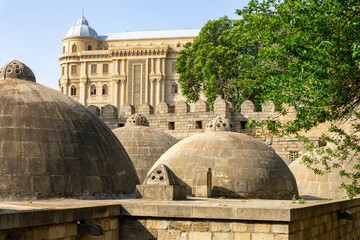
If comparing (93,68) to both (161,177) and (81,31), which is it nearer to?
(81,31)

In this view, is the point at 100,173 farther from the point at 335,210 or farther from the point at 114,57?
the point at 114,57

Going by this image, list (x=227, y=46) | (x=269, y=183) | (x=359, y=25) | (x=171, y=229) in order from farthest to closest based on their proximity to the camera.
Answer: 1. (x=227, y=46)
2. (x=269, y=183)
3. (x=359, y=25)
4. (x=171, y=229)

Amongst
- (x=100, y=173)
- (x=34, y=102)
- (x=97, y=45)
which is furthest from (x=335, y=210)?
(x=97, y=45)

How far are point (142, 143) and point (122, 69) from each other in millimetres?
44395

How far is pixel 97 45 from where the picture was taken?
6806 cm

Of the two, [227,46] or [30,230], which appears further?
[227,46]

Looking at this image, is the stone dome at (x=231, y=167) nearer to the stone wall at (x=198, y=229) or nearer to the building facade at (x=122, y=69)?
the stone wall at (x=198, y=229)

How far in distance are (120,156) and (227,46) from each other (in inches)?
1092

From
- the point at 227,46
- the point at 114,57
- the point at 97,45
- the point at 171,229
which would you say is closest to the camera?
the point at 171,229

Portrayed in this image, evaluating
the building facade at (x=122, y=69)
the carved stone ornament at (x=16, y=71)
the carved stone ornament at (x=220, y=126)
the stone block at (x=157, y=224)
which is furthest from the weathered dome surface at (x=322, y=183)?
the building facade at (x=122, y=69)

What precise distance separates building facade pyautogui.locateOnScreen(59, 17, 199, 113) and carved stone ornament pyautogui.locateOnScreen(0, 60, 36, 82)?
4969 centimetres

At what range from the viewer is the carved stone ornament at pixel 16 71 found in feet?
40.3

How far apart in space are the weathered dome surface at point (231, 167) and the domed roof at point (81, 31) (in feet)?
175

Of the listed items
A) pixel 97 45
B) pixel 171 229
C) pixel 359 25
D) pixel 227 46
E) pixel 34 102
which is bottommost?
pixel 171 229
